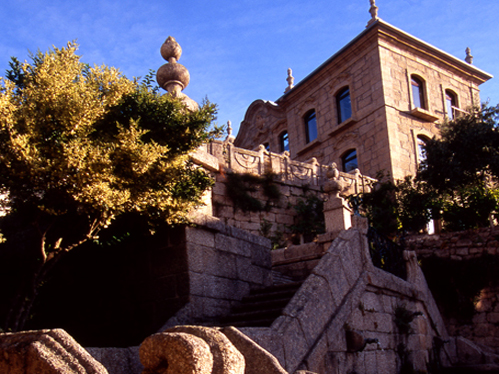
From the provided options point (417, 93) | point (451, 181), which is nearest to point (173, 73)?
point (451, 181)

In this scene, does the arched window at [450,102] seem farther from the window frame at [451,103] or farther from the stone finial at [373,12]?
the stone finial at [373,12]

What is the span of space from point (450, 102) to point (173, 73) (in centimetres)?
1736

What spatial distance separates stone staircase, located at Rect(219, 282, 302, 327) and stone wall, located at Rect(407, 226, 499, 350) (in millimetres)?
7345

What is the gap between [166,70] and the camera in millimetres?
7773

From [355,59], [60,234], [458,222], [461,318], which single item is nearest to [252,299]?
[60,234]

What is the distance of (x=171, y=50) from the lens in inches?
315

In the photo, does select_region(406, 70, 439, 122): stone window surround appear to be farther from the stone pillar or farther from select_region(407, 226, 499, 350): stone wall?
the stone pillar

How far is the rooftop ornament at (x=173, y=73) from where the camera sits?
7.77m

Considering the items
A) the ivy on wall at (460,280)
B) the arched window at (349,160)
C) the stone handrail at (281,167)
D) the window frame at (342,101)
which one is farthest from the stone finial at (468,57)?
the ivy on wall at (460,280)

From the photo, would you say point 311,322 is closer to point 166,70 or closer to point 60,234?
point 60,234

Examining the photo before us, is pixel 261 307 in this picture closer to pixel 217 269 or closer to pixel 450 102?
pixel 217 269

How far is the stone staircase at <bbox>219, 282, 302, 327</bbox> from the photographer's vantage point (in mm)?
6102

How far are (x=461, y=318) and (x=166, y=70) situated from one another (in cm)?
951

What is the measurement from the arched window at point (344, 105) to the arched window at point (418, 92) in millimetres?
2632
